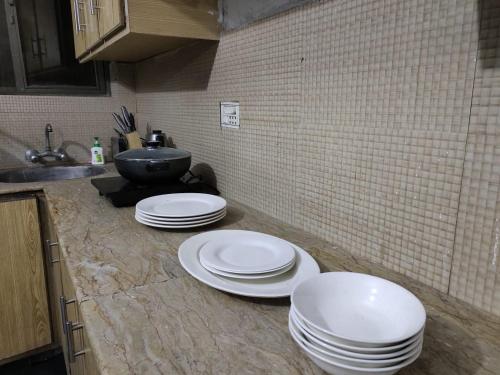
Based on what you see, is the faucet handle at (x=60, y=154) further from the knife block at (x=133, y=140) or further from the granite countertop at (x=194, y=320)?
the granite countertop at (x=194, y=320)

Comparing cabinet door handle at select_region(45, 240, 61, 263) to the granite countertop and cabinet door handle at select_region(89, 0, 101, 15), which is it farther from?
cabinet door handle at select_region(89, 0, 101, 15)

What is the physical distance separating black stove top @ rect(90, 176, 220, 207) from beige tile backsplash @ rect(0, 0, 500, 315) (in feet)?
A: 0.51

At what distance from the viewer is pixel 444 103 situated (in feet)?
2.18

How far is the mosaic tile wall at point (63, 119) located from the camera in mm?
2041

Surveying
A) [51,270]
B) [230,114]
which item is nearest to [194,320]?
[230,114]

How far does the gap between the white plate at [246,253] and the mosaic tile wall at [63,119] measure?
1702 mm

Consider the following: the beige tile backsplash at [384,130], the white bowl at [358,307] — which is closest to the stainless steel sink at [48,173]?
the beige tile backsplash at [384,130]

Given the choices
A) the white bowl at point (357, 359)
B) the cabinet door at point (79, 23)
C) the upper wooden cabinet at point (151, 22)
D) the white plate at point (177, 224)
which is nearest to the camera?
the white bowl at point (357, 359)

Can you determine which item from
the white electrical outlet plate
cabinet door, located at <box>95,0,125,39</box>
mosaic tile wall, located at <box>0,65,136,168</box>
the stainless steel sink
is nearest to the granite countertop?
the white electrical outlet plate

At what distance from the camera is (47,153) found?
82.1 inches

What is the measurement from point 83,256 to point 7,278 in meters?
1.00

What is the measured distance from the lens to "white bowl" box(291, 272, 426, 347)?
51 centimetres

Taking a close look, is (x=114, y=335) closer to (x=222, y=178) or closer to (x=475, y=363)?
(x=475, y=363)

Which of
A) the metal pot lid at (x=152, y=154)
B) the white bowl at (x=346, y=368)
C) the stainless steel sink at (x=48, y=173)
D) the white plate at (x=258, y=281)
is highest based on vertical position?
the metal pot lid at (x=152, y=154)
